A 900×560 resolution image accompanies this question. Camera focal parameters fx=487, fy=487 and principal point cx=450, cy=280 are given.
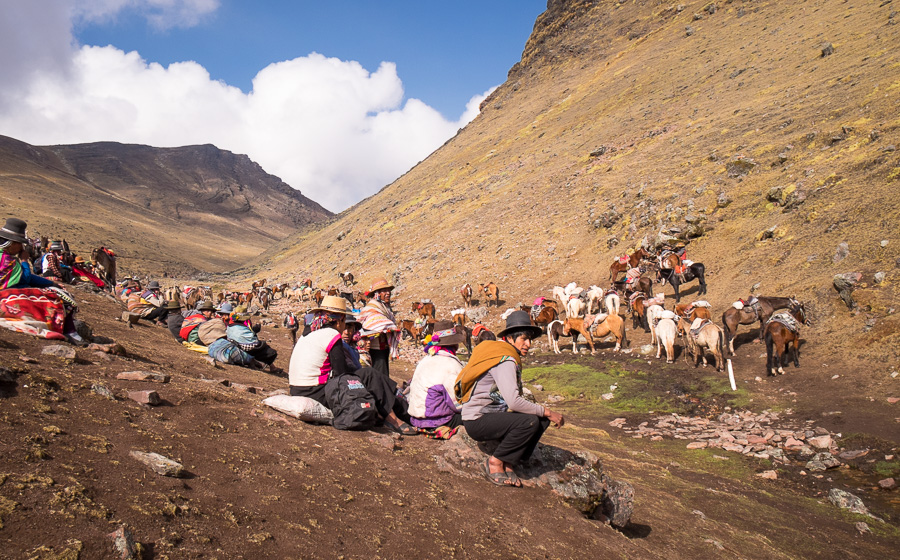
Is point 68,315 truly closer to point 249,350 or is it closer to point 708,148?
point 249,350

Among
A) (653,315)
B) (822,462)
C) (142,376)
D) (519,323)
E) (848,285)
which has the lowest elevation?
(822,462)

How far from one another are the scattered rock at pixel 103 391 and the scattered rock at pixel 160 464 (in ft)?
3.79

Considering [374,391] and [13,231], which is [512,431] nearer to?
[374,391]

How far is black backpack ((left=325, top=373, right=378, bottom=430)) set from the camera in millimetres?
5176

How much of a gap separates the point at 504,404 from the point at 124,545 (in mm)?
3217

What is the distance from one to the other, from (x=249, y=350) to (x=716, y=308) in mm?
12669

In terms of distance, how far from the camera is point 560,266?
2158 cm

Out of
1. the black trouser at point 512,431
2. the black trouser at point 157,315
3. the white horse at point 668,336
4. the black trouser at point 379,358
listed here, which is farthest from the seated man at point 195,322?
the white horse at point 668,336

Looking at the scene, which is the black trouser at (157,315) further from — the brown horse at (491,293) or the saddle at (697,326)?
the saddle at (697,326)

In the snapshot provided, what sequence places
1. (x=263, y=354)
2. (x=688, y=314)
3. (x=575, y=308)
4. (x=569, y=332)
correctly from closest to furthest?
(x=263, y=354) → (x=688, y=314) → (x=569, y=332) → (x=575, y=308)

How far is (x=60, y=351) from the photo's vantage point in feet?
16.7

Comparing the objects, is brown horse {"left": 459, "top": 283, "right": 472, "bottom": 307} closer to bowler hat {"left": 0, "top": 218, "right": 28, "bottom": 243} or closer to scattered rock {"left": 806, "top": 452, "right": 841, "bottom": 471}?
scattered rock {"left": 806, "top": 452, "right": 841, "bottom": 471}

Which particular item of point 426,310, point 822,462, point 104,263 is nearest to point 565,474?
point 822,462

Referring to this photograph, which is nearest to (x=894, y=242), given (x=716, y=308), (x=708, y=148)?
(x=716, y=308)
